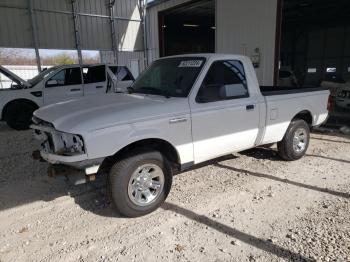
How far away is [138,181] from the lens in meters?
3.74

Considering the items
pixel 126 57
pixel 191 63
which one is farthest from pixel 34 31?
pixel 191 63

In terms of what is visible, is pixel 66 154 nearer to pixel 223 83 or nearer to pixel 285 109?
pixel 223 83

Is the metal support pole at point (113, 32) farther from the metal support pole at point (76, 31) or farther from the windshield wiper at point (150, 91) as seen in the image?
the windshield wiper at point (150, 91)

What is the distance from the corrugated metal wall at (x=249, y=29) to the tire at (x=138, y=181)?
23.1 ft

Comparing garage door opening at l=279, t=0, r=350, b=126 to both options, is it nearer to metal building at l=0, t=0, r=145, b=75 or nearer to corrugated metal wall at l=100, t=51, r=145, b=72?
corrugated metal wall at l=100, t=51, r=145, b=72

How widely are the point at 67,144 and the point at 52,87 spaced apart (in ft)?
24.3

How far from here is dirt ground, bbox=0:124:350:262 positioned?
3.10 metres

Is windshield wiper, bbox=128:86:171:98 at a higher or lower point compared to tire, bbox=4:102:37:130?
higher

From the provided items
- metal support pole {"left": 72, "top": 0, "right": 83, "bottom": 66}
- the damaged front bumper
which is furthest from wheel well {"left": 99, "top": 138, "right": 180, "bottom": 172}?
metal support pole {"left": 72, "top": 0, "right": 83, "bottom": 66}

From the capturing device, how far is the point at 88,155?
331 centimetres

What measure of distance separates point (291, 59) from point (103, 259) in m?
24.2

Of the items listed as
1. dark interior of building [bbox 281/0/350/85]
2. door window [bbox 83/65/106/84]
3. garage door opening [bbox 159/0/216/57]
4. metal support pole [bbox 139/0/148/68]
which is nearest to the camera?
door window [bbox 83/65/106/84]

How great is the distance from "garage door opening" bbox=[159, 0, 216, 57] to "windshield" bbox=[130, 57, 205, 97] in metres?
13.5

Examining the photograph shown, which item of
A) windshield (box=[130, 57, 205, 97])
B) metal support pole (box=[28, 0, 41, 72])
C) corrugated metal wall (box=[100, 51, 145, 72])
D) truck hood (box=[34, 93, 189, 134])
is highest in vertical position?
metal support pole (box=[28, 0, 41, 72])
